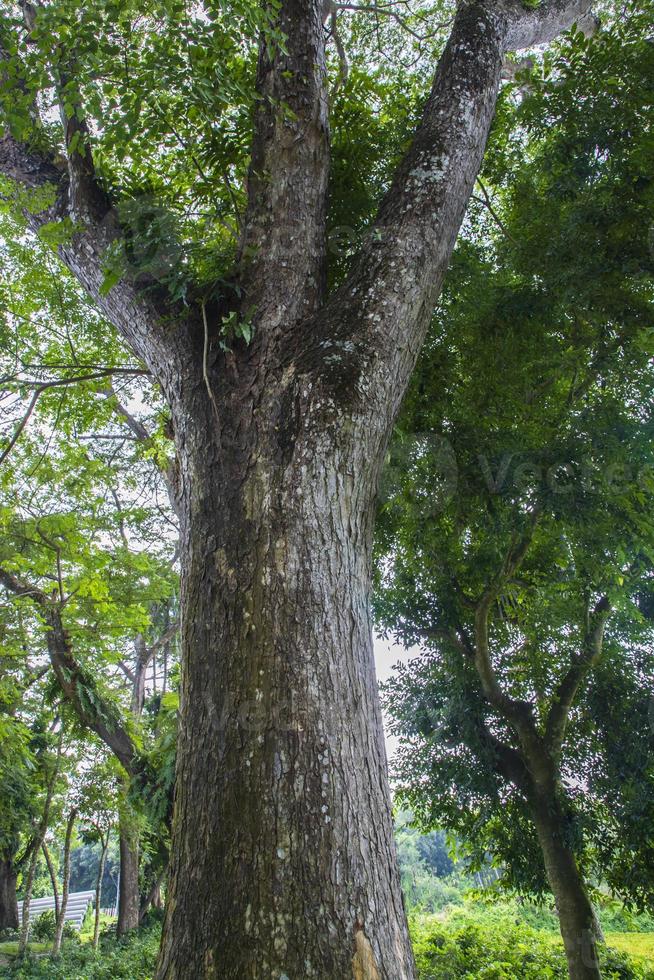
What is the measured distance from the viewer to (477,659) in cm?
679

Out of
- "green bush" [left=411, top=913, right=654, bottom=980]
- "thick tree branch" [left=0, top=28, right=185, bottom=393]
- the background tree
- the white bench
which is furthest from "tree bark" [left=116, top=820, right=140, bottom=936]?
the white bench

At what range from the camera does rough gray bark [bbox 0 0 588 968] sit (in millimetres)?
1491

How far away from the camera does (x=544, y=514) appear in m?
5.31

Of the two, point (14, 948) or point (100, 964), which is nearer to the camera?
point (100, 964)

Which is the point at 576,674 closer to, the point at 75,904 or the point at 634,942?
the point at 634,942

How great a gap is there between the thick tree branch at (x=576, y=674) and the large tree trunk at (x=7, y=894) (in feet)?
52.6

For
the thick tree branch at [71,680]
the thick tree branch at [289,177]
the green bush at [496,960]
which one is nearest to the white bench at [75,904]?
the green bush at [496,960]

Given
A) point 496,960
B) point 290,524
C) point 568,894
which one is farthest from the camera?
point 496,960

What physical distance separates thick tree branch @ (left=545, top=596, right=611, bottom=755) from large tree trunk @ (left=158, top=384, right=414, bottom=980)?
5.51 metres

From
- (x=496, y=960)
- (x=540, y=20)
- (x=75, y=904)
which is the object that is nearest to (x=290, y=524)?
(x=540, y=20)

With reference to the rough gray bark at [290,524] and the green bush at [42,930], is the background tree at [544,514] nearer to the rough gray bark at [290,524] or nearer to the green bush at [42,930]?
the rough gray bark at [290,524]

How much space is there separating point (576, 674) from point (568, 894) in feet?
7.26

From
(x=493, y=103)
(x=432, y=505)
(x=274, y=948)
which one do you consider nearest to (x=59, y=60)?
(x=493, y=103)

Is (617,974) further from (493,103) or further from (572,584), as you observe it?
(493,103)
